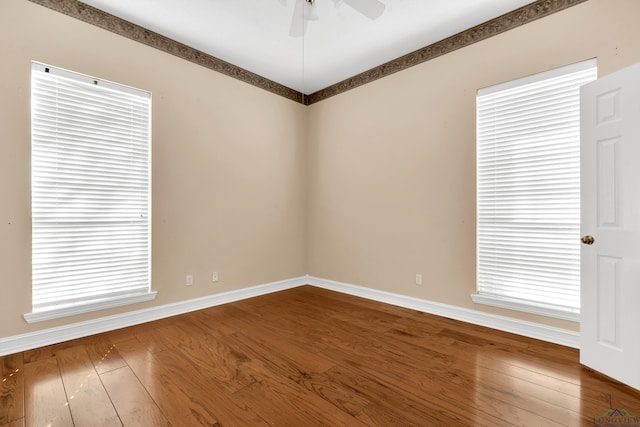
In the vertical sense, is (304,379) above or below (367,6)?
below

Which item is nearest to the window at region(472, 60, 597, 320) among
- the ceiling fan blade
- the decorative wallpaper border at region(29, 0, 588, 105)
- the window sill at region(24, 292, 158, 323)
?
the decorative wallpaper border at region(29, 0, 588, 105)

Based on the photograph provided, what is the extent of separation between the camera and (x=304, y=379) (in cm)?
207

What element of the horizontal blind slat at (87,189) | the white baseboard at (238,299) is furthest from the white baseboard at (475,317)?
the horizontal blind slat at (87,189)

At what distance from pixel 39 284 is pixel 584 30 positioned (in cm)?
522

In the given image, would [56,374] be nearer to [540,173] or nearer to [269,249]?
[269,249]

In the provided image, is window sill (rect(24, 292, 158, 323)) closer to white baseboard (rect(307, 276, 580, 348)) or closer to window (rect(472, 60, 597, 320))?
white baseboard (rect(307, 276, 580, 348))

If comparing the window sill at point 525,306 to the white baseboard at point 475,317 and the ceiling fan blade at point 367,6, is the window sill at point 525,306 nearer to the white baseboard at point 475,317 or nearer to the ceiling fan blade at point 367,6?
the white baseboard at point 475,317

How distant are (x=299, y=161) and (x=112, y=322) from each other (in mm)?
3231

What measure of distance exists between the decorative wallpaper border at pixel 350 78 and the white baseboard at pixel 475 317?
288 cm

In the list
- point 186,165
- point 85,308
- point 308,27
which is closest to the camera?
point 85,308

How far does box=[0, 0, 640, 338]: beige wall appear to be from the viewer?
245cm

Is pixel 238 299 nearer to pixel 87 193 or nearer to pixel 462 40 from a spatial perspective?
pixel 87 193

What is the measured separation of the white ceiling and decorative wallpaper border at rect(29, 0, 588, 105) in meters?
0.06

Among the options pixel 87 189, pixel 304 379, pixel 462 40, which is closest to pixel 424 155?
pixel 462 40
